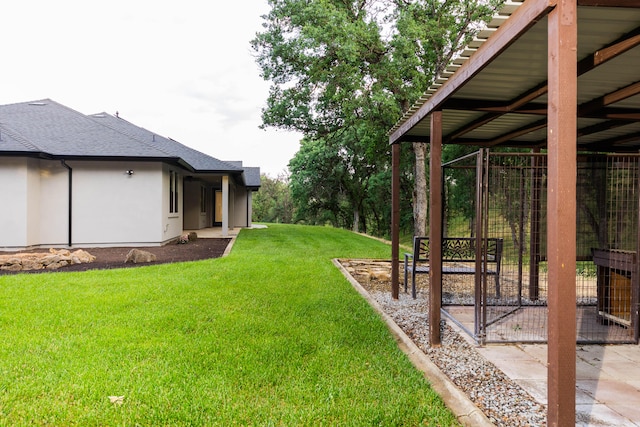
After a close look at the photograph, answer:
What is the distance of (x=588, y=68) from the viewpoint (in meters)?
2.81

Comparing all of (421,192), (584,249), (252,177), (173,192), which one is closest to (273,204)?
(252,177)

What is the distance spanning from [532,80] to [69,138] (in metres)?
13.2

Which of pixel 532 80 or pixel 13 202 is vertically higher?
pixel 532 80

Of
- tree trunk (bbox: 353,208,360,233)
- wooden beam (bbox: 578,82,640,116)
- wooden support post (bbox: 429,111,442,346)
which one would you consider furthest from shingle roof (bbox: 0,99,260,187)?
tree trunk (bbox: 353,208,360,233)

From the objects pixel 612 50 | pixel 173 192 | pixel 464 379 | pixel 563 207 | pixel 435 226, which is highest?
pixel 612 50

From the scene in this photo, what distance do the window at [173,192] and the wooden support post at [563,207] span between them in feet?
42.3

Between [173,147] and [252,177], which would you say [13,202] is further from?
[252,177]

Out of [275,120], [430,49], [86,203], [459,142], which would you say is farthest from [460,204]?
[86,203]

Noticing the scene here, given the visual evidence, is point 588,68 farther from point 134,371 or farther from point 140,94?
point 140,94

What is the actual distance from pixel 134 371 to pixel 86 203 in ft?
33.5

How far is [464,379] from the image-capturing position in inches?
117

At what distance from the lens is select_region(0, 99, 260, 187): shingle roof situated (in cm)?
1094

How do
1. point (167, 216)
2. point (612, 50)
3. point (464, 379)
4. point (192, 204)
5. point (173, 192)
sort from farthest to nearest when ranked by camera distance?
point (192, 204)
point (173, 192)
point (167, 216)
point (464, 379)
point (612, 50)

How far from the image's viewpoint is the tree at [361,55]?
1206 centimetres
